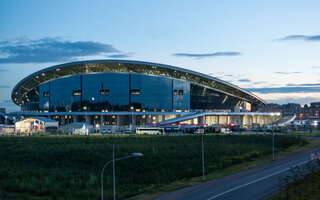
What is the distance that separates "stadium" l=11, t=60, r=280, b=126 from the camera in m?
122

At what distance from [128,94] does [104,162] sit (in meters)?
68.7

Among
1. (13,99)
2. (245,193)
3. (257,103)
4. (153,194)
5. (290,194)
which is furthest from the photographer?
(13,99)

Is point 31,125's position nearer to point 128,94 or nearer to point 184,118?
point 128,94

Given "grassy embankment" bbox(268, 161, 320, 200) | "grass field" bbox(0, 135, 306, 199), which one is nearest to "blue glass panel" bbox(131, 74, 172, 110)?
"grass field" bbox(0, 135, 306, 199)

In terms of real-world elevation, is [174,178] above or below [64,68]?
below

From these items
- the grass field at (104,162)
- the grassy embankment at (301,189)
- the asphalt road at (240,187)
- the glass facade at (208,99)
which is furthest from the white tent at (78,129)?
the grassy embankment at (301,189)

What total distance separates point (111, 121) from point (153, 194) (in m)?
93.7

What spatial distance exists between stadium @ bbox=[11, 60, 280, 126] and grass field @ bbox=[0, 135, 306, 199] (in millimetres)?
44811

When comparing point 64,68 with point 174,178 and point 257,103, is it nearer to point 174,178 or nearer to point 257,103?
point 257,103

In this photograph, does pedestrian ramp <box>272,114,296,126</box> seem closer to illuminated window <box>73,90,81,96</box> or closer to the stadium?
the stadium

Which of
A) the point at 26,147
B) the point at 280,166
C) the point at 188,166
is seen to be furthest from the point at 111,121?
the point at 280,166

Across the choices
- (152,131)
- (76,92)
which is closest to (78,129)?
(152,131)

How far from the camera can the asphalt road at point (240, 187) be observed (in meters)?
29.5

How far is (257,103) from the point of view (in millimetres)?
152375
